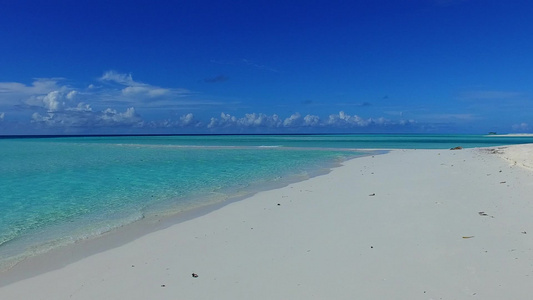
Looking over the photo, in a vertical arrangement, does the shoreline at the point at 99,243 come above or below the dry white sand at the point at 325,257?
below

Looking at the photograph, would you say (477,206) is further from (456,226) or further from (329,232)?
(329,232)

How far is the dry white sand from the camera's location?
443 cm

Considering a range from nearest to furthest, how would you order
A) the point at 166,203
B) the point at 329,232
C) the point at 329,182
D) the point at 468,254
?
the point at 468,254 → the point at 329,232 → the point at 166,203 → the point at 329,182

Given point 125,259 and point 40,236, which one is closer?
point 125,259

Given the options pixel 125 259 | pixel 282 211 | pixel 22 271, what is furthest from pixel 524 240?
pixel 22 271

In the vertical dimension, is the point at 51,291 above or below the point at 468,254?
below

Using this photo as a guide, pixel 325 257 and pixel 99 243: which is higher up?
pixel 325 257

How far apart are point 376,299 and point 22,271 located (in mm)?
5194

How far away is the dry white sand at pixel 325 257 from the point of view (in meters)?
4.43

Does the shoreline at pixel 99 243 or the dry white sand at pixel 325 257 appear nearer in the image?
the dry white sand at pixel 325 257

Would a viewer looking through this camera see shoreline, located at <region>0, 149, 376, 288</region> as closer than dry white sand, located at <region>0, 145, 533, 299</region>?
No

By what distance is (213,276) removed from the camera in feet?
16.2

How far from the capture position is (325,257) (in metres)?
5.48

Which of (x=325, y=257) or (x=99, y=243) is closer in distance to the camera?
(x=325, y=257)
